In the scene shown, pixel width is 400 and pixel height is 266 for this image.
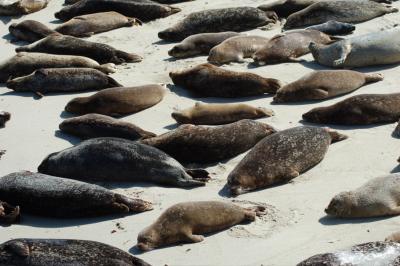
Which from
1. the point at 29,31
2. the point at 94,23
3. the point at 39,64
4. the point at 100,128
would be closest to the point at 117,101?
the point at 100,128

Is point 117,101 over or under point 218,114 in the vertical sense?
under

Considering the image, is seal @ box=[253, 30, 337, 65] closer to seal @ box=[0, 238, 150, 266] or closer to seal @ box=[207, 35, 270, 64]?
seal @ box=[207, 35, 270, 64]

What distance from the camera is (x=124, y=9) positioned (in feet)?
44.0

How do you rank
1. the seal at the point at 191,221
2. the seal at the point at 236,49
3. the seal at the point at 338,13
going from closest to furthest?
the seal at the point at 191,221 < the seal at the point at 236,49 < the seal at the point at 338,13

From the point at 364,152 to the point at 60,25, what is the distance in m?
6.06

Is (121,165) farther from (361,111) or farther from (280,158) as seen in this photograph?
(361,111)

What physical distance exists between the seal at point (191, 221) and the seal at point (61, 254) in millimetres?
420

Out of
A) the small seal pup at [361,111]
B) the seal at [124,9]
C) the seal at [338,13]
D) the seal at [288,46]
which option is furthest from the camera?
the seal at [124,9]

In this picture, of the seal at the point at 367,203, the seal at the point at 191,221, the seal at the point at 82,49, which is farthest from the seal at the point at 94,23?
the seal at the point at 367,203

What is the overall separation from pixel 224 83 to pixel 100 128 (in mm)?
1612

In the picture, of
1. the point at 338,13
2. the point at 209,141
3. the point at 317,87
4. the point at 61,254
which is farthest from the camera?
the point at 338,13

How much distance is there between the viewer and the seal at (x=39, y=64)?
11.3 metres

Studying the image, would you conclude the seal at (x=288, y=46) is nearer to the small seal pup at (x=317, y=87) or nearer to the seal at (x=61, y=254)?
the small seal pup at (x=317, y=87)

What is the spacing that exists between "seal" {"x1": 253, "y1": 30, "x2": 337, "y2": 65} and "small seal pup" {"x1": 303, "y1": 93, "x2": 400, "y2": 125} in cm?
186
